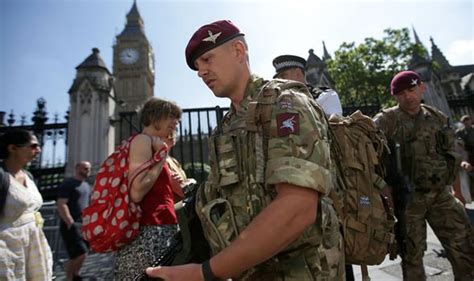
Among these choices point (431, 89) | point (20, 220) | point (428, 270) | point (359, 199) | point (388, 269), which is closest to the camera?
point (359, 199)

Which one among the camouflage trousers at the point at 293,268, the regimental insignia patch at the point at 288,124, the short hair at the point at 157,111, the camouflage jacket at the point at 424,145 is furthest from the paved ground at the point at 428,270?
the regimental insignia patch at the point at 288,124

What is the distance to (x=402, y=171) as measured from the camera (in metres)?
3.29

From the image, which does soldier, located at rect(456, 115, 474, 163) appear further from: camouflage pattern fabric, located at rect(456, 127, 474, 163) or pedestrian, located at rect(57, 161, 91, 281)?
pedestrian, located at rect(57, 161, 91, 281)

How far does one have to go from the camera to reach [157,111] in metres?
2.26

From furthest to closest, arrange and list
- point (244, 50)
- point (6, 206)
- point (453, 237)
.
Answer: point (453, 237) → point (6, 206) → point (244, 50)

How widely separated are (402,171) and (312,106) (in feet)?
8.66

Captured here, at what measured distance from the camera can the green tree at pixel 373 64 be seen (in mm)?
22312

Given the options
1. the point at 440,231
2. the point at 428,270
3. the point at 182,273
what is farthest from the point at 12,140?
the point at 428,270

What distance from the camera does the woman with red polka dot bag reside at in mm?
1887

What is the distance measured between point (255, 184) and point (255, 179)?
26 mm

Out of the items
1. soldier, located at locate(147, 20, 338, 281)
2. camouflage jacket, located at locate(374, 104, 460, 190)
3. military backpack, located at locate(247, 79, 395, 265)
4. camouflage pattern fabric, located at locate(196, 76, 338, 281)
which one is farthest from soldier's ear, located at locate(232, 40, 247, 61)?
camouflage jacket, located at locate(374, 104, 460, 190)

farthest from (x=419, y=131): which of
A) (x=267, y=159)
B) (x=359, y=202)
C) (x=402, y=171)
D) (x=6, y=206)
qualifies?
(x=6, y=206)

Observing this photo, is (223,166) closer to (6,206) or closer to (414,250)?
(6,206)

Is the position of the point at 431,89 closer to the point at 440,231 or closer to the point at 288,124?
the point at 440,231
